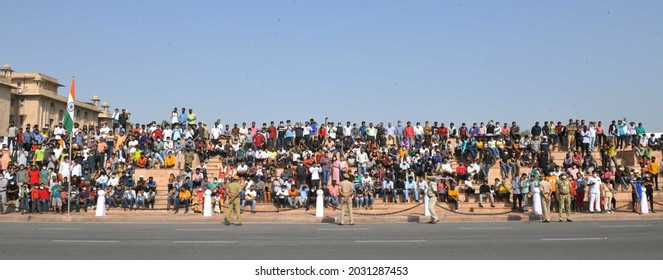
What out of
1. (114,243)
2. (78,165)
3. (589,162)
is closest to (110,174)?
(78,165)

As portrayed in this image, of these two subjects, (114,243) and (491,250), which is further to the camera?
(114,243)

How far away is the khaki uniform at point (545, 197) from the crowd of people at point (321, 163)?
0.17 metres

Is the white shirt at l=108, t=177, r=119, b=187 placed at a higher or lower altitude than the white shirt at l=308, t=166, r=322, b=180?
lower

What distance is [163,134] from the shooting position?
27.1 metres

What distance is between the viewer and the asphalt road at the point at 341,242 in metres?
9.80

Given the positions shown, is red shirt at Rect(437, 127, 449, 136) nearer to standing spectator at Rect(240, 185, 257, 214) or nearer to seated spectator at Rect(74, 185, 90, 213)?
standing spectator at Rect(240, 185, 257, 214)

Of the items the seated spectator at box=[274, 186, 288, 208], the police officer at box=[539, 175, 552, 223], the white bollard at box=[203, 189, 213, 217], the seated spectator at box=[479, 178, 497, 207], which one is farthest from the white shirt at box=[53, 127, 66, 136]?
the police officer at box=[539, 175, 552, 223]

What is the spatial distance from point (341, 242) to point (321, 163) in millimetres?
11408

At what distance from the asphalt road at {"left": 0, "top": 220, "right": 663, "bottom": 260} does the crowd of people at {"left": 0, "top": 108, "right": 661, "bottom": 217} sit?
3.54 metres

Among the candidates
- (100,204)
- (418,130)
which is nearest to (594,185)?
(418,130)

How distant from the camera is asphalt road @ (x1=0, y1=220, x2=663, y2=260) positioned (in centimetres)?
980

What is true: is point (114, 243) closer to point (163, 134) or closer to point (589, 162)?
point (163, 134)

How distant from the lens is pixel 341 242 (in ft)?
39.3

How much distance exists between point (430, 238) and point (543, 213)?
6.98 meters
